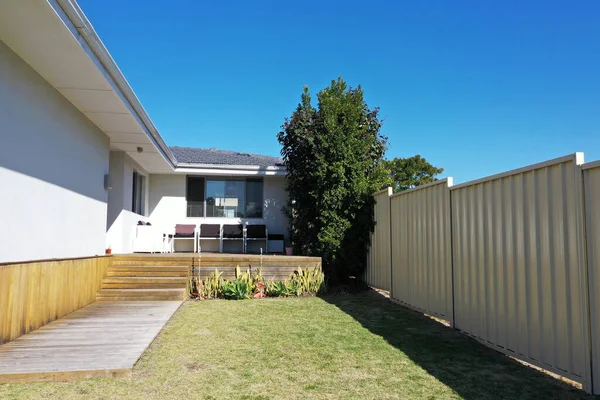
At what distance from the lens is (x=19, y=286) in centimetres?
452

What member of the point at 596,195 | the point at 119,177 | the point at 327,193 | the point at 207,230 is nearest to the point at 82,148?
the point at 119,177

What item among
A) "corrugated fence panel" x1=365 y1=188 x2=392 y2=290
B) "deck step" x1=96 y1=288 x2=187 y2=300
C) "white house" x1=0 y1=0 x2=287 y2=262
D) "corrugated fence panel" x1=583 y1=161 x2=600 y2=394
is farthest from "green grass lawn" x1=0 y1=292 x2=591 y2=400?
"white house" x1=0 y1=0 x2=287 y2=262

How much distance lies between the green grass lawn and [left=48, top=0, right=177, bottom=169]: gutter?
133 inches

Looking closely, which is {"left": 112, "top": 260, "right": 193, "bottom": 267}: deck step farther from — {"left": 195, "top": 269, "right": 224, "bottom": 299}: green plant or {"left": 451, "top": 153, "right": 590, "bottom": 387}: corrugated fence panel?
{"left": 451, "top": 153, "right": 590, "bottom": 387}: corrugated fence panel

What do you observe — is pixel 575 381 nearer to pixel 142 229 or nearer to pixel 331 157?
pixel 331 157

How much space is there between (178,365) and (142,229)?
8.02 m

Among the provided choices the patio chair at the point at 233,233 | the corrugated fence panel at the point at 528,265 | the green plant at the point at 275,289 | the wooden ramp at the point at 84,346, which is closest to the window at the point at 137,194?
the patio chair at the point at 233,233

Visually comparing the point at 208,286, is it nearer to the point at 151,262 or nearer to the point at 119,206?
the point at 151,262

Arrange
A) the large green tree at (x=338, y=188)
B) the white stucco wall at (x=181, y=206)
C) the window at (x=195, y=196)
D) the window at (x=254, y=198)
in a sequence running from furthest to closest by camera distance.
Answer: the window at (x=254, y=198) → the window at (x=195, y=196) → the white stucco wall at (x=181, y=206) → the large green tree at (x=338, y=188)

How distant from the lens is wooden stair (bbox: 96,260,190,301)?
7336mm

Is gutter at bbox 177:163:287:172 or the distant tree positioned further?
the distant tree

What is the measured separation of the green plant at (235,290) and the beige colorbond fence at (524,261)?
355cm

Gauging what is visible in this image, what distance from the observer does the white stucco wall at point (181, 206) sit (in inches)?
512

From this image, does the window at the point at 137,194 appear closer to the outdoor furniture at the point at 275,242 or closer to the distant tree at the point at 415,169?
the outdoor furniture at the point at 275,242
